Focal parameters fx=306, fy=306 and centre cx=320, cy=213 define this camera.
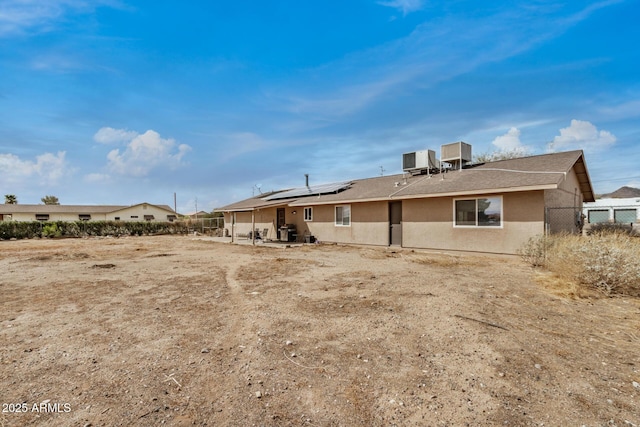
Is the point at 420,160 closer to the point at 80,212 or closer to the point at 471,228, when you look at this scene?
the point at 471,228

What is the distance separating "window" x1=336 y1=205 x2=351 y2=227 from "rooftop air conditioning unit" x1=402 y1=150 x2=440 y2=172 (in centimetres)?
375

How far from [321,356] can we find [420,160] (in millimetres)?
13812

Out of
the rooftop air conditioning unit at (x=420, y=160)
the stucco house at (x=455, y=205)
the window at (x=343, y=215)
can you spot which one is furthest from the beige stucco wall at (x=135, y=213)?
the rooftop air conditioning unit at (x=420, y=160)

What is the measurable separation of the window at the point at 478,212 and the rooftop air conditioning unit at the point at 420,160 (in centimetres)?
399

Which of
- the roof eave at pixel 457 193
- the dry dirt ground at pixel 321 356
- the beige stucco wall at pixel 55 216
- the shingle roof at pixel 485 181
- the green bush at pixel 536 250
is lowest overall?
the dry dirt ground at pixel 321 356

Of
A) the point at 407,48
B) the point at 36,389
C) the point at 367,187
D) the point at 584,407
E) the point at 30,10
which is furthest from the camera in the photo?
the point at 367,187

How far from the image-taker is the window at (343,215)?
Result: 16000 mm

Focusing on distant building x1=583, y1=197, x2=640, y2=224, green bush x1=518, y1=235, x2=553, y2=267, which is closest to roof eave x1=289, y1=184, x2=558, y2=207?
green bush x1=518, y1=235, x2=553, y2=267

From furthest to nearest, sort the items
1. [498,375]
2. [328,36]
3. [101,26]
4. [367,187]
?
[367,187] < [328,36] < [101,26] < [498,375]

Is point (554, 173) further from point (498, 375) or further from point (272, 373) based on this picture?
point (272, 373)

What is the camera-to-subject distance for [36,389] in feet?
9.18

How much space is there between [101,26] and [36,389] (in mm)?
10875

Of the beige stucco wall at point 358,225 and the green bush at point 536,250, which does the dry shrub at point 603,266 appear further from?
the beige stucco wall at point 358,225

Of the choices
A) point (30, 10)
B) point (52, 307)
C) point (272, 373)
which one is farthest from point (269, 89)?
point (272, 373)
